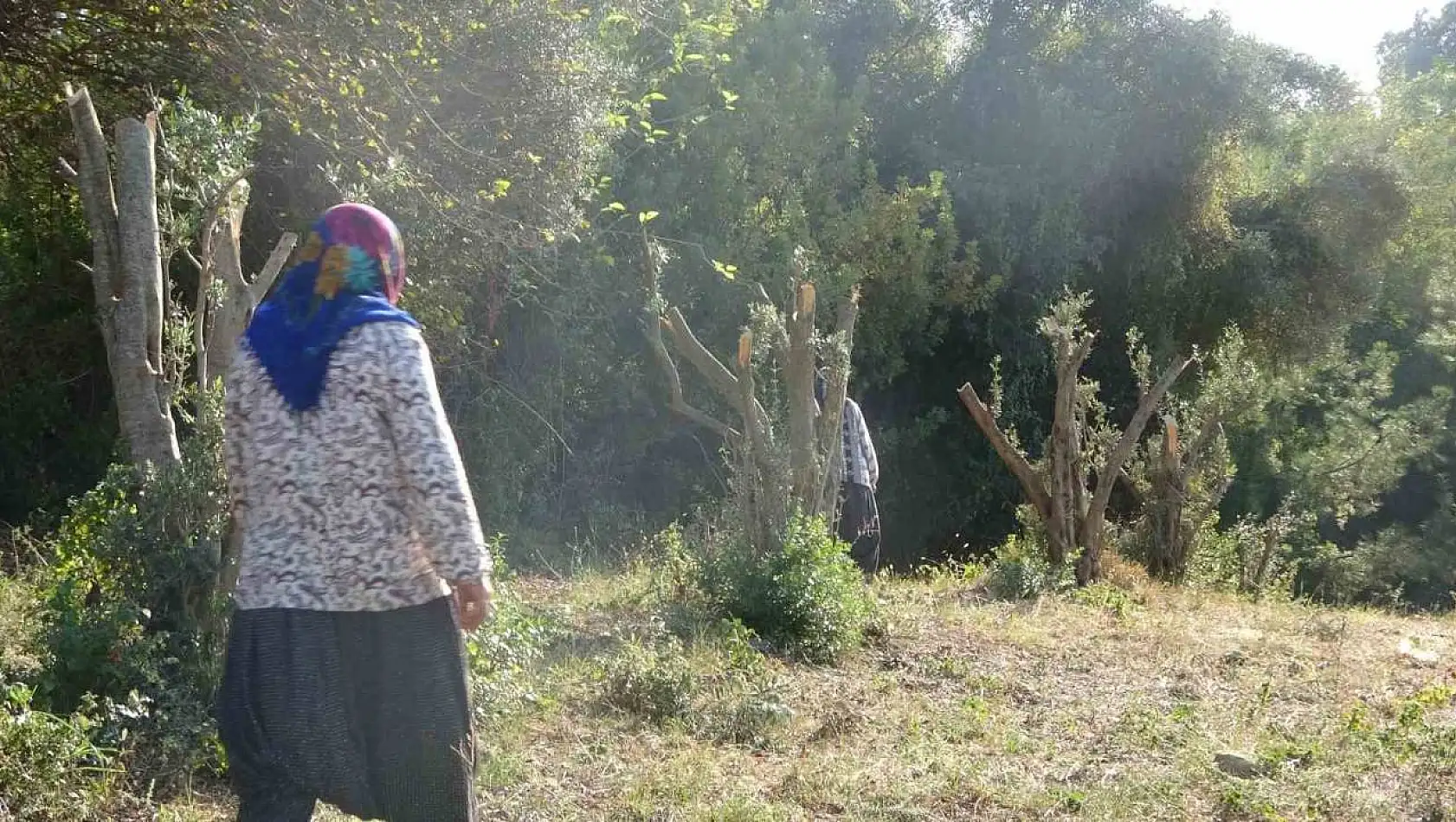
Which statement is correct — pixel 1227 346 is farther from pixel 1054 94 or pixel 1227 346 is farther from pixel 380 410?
pixel 380 410

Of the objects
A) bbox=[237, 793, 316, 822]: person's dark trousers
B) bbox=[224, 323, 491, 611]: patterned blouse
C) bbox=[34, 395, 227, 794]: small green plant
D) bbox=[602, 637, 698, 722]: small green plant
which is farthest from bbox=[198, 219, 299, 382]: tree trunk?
bbox=[237, 793, 316, 822]: person's dark trousers

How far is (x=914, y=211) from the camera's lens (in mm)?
13344

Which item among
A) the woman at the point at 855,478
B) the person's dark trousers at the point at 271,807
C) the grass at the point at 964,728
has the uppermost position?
the woman at the point at 855,478

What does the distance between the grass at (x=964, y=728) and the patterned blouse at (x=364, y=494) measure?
1.33m

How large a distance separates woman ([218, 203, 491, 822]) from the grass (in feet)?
3.73

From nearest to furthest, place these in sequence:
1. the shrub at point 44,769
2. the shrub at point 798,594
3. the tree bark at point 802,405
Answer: the shrub at point 44,769 < the shrub at point 798,594 < the tree bark at point 802,405

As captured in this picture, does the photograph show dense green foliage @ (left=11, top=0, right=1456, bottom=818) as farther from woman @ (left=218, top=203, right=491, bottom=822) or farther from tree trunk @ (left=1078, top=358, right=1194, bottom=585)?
woman @ (left=218, top=203, right=491, bottom=822)

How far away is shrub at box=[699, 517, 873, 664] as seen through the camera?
6.49 metres


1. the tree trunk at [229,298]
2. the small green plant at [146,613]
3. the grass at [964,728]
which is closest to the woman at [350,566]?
the grass at [964,728]

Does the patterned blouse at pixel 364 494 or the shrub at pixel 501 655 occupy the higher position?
the patterned blouse at pixel 364 494

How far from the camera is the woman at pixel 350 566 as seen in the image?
116 inches

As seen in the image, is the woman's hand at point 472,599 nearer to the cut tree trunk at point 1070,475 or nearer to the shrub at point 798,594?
the shrub at point 798,594

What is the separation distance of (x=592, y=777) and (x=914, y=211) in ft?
31.5

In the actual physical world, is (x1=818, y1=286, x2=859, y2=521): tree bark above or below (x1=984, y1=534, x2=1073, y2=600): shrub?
above
